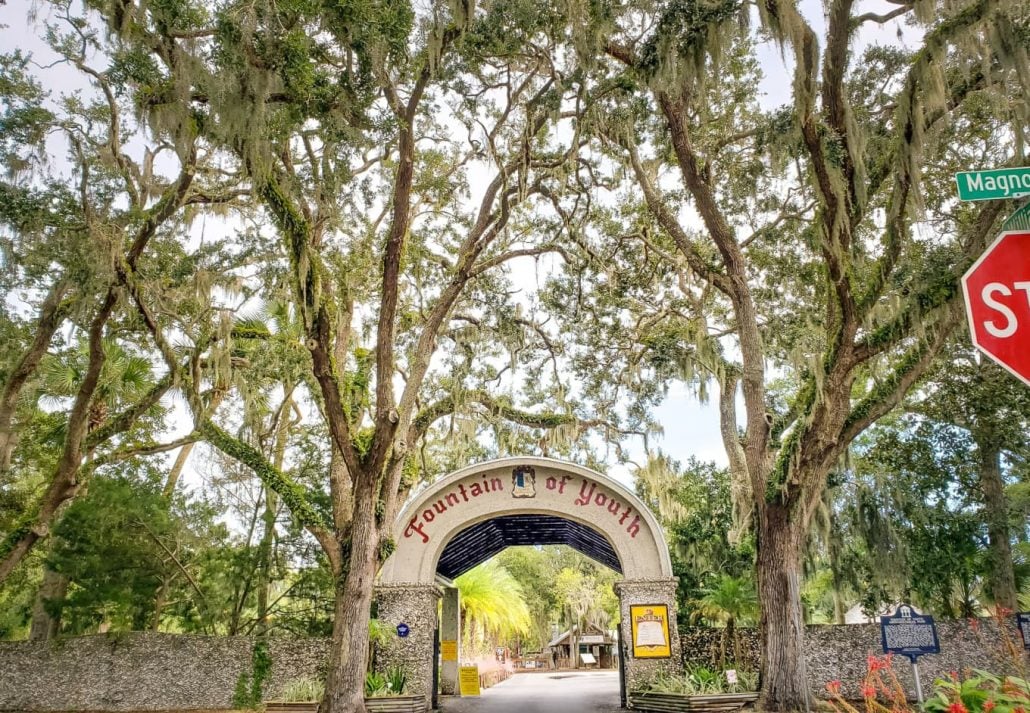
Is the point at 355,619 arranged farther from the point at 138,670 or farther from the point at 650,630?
the point at 138,670

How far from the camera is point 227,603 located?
54.7 ft

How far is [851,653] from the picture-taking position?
13.9 m

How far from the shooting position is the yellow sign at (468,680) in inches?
741

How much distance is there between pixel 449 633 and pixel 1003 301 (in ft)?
57.4

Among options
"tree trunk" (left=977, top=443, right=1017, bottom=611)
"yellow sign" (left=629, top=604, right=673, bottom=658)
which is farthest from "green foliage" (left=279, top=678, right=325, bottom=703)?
"tree trunk" (left=977, top=443, right=1017, bottom=611)

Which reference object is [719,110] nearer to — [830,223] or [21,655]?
[830,223]

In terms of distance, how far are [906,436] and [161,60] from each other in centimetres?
1775

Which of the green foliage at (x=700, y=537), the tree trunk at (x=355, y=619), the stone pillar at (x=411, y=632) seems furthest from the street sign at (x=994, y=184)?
the green foliage at (x=700, y=537)

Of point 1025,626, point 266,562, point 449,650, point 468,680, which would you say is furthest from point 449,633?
point 1025,626

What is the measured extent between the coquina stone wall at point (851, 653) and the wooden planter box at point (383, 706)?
5545 millimetres

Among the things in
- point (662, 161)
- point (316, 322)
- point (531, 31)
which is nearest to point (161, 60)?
point (316, 322)

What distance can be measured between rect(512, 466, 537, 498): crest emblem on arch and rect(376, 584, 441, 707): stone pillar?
2.60 meters

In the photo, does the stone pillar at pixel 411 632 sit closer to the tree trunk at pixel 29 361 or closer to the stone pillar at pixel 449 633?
the stone pillar at pixel 449 633

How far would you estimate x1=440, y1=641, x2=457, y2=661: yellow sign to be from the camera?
18906 mm
